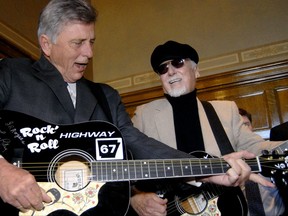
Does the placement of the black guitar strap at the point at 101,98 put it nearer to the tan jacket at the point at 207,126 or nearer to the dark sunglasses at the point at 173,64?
the tan jacket at the point at 207,126

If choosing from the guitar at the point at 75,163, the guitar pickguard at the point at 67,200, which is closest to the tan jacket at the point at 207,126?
the guitar at the point at 75,163

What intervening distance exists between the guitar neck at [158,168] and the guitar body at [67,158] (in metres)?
0.03

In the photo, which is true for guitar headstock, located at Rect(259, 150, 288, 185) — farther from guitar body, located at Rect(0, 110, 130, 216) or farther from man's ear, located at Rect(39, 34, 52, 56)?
man's ear, located at Rect(39, 34, 52, 56)

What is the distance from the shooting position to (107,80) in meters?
5.91

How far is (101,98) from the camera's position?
1.98 m

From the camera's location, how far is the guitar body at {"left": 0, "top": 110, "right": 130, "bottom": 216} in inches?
57.9

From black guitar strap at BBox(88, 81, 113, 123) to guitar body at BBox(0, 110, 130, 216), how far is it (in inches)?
11.0

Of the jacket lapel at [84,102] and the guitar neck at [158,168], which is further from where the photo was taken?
the jacket lapel at [84,102]

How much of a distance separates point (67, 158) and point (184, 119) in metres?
1.12

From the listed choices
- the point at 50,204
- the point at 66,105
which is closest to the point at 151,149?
the point at 66,105

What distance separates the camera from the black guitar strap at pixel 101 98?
1927 mm

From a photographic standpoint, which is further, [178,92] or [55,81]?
[178,92]

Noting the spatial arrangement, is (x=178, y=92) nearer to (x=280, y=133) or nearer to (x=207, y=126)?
(x=207, y=126)

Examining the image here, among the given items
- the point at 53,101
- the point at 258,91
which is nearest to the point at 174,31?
the point at 258,91
